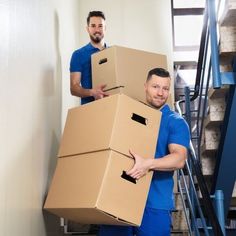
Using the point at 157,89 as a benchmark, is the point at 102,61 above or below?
above

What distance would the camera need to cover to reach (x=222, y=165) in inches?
98.9

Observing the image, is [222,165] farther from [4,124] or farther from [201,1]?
[201,1]

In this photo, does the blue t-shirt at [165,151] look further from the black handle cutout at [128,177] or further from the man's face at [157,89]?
the black handle cutout at [128,177]

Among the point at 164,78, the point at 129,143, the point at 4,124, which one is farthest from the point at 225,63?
the point at 4,124

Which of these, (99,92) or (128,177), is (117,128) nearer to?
(128,177)

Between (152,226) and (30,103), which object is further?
(30,103)

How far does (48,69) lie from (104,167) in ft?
3.28

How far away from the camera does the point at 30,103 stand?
6.07 ft

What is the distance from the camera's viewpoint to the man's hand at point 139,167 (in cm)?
160

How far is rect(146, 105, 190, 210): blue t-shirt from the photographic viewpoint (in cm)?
174

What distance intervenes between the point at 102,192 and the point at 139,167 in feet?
0.66

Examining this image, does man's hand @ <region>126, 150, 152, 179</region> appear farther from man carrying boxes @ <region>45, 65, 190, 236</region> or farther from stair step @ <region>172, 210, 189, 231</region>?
stair step @ <region>172, 210, 189, 231</region>

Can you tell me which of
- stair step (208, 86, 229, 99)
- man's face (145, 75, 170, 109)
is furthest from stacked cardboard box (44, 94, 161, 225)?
stair step (208, 86, 229, 99)

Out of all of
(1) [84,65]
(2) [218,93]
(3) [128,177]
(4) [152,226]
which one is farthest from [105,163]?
(1) [84,65]
